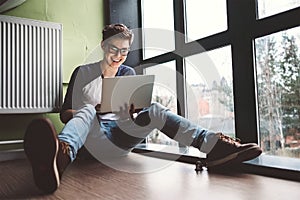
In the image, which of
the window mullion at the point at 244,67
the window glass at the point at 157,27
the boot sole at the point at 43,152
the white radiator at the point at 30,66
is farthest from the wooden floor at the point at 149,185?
the window glass at the point at 157,27

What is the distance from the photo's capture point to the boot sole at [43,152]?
1058 mm

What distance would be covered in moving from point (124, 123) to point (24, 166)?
57cm

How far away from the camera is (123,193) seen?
43.4 inches

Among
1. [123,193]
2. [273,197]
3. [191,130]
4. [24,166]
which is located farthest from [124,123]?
[273,197]

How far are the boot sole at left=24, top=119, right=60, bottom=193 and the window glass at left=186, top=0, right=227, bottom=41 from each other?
46.8 inches

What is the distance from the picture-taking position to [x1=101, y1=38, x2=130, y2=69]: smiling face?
1930 mm

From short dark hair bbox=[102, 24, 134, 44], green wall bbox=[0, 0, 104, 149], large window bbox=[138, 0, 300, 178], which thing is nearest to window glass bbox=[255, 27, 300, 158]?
large window bbox=[138, 0, 300, 178]

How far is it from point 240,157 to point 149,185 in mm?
414

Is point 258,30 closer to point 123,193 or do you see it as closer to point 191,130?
point 191,130

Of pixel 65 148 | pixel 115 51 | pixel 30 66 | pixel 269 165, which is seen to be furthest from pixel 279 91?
pixel 30 66

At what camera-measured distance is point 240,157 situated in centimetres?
138

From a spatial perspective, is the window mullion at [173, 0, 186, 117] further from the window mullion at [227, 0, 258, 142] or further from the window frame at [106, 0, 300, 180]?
the window mullion at [227, 0, 258, 142]

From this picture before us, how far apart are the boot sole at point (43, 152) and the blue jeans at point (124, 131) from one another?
116mm

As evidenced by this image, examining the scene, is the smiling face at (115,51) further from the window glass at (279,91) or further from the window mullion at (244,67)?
the window glass at (279,91)
